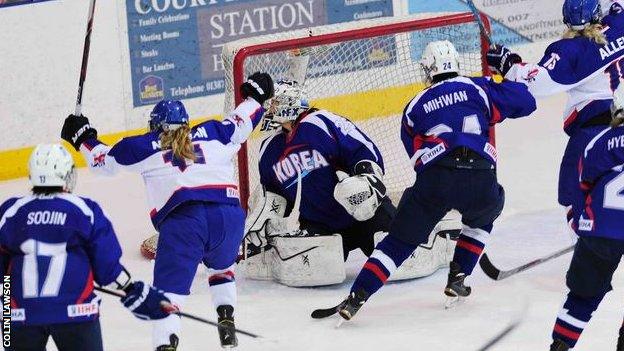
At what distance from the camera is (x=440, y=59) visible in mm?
5473

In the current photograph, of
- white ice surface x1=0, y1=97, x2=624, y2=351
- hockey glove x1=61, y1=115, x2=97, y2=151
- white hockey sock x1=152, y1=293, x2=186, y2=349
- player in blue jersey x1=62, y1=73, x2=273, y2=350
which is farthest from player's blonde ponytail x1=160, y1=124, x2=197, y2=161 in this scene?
A: white ice surface x1=0, y1=97, x2=624, y2=351

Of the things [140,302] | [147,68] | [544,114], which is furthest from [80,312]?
[544,114]

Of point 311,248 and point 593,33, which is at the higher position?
point 593,33

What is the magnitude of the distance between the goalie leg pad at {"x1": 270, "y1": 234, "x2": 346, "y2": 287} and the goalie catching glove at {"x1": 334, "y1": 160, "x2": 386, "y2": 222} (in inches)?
7.0

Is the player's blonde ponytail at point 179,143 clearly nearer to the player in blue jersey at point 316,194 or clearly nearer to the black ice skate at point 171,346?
the black ice skate at point 171,346

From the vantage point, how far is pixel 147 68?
8.39m

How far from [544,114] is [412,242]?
3.81 m

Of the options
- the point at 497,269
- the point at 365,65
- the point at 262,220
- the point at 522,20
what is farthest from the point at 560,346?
the point at 522,20

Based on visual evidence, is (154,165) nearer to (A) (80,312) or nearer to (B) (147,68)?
(A) (80,312)

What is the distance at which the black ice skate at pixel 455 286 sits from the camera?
18.5 feet

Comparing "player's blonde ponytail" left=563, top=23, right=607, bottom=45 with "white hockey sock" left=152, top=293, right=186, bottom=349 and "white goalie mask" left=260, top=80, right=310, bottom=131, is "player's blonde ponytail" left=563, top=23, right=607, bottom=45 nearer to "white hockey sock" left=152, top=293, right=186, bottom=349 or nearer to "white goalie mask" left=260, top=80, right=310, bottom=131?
"white goalie mask" left=260, top=80, right=310, bottom=131

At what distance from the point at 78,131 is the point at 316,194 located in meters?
1.11

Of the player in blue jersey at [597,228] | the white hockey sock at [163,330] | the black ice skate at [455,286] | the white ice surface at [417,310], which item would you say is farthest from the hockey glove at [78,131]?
the player in blue jersey at [597,228]

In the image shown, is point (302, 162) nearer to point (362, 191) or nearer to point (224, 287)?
point (362, 191)
